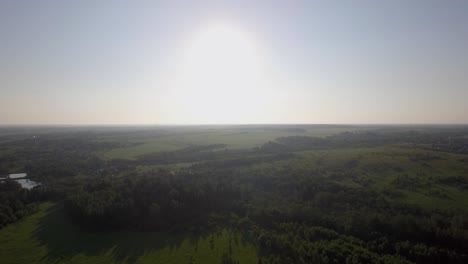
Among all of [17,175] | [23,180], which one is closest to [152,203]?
→ [23,180]

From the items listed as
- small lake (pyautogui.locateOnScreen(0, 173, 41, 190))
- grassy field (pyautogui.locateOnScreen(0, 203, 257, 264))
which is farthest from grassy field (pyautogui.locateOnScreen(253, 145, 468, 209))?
small lake (pyautogui.locateOnScreen(0, 173, 41, 190))

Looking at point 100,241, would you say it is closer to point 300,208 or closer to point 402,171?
point 300,208

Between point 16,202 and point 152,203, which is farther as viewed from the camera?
point 16,202

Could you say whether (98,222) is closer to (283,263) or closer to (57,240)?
(57,240)

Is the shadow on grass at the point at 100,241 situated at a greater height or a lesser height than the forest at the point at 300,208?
lesser

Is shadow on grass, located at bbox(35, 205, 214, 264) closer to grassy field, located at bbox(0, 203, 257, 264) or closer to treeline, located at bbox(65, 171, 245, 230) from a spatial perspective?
grassy field, located at bbox(0, 203, 257, 264)

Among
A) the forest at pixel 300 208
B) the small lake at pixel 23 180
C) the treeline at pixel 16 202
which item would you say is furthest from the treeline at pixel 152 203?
the small lake at pixel 23 180

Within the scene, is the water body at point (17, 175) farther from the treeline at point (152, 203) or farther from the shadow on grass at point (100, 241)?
the shadow on grass at point (100, 241)

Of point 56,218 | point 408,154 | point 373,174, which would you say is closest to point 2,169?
point 56,218

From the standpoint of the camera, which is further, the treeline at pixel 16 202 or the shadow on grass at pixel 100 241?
the treeline at pixel 16 202
